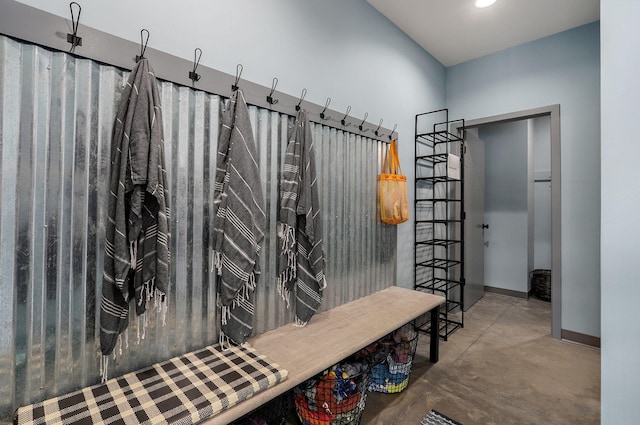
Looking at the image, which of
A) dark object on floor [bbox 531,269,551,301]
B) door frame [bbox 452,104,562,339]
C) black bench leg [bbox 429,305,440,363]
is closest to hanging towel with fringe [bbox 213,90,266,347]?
black bench leg [bbox 429,305,440,363]

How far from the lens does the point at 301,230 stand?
187 centimetres

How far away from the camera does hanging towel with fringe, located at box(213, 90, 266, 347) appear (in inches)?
58.1

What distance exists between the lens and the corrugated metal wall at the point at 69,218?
3.48 feet

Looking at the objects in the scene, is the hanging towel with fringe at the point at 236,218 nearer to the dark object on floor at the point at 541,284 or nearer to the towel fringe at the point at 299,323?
the towel fringe at the point at 299,323

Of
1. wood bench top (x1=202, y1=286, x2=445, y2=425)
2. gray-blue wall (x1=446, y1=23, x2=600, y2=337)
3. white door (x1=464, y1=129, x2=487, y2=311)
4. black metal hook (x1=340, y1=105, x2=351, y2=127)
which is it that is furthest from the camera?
white door (x1=464, y1=129, x2=487, y2=311)

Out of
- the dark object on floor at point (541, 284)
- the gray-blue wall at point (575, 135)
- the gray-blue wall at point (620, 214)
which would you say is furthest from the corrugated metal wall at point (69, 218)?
the dark object on floor at point (541, 284)

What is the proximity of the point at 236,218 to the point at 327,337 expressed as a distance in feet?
2.83

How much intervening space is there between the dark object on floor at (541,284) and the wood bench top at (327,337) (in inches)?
114

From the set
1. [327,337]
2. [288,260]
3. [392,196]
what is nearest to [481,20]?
[392,196]

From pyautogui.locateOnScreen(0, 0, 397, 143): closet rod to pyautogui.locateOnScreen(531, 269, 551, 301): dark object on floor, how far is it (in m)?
4.53

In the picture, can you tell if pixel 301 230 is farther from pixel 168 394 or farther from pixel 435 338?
pixel 435 338

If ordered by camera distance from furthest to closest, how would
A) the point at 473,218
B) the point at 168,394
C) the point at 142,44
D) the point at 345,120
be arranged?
1. the point at 473,218
2. the point at 345,120
3. the point at 142,44
4. the point at 168,394

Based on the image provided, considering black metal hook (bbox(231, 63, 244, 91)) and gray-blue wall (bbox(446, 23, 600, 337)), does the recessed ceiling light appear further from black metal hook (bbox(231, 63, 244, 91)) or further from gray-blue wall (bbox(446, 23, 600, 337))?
black metal hook (bbox(231, 63, 244, 91))

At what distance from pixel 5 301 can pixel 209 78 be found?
4.01 feet
